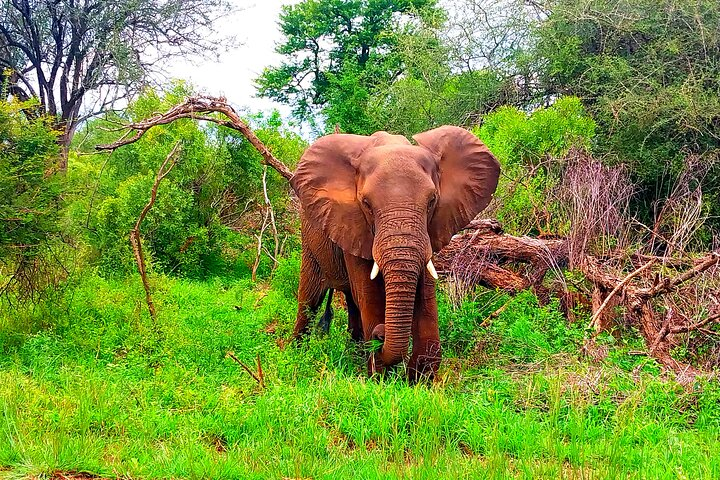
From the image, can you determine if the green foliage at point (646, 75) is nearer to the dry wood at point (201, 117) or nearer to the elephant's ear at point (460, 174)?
the elephant's ear at point (460, 174)

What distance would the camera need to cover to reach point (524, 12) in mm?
16859

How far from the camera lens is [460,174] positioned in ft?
23.5

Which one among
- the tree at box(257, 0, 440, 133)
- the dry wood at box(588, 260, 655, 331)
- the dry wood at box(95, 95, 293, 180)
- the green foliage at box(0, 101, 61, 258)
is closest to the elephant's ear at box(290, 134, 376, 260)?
the dry wood at box(95, 95, 293, 180)

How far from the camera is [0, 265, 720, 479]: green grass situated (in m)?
4.45

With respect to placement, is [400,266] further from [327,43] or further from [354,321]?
[327,43]

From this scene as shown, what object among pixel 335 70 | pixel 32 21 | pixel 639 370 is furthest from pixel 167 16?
pixel 639 370

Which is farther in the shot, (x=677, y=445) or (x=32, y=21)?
(x=32, y=21)

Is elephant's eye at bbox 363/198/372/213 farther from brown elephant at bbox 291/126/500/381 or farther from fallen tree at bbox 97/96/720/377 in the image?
fallen tree at bbox 97/96/720/377

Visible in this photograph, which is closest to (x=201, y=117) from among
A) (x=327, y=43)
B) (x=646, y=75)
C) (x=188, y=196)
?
(x=188, y=196)

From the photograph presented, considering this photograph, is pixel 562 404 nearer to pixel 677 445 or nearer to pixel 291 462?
pixel 677 445

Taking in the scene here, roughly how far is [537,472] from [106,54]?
63.8 feet

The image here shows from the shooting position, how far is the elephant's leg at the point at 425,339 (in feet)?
21.9

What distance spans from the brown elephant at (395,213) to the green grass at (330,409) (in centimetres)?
56

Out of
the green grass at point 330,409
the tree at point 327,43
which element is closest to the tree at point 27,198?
the green grass at point 330,409
